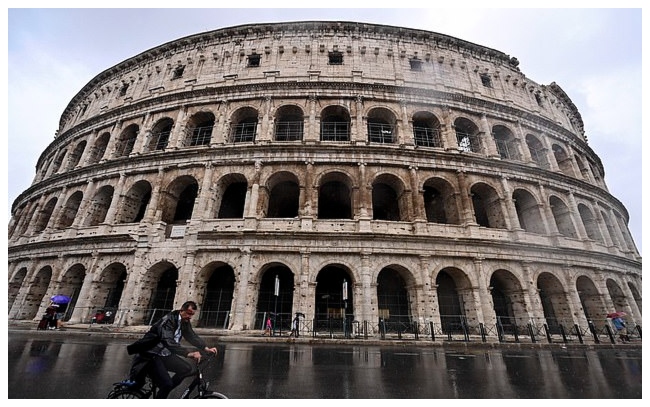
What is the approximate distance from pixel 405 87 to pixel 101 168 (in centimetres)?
1841

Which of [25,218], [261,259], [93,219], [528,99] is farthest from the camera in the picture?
[528,99]

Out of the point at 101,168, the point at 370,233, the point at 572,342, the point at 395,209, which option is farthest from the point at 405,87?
the point at 101,168

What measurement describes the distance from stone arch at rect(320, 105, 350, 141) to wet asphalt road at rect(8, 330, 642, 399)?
1152 cm

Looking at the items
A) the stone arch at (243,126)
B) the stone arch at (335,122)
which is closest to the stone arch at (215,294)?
the stone arch at (243,126)

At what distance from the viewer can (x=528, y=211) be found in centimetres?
1598

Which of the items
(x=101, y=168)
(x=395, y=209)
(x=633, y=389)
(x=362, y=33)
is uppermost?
(x=362, y=33)

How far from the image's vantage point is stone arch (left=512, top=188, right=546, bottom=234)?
603 inches

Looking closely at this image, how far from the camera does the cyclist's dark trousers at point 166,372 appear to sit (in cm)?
A: 309

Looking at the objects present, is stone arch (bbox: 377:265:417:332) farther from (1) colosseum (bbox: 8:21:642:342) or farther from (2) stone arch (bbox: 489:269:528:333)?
(2) stone arch (bbox: 489:269:528:333)

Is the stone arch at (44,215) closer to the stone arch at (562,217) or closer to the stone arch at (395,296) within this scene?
the stone arch at (395,296)

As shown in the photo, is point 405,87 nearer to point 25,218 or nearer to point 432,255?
point 432,255

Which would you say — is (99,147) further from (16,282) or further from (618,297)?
(618,297)

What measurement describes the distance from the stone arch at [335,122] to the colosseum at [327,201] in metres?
0.13

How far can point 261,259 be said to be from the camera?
12.7 meters
